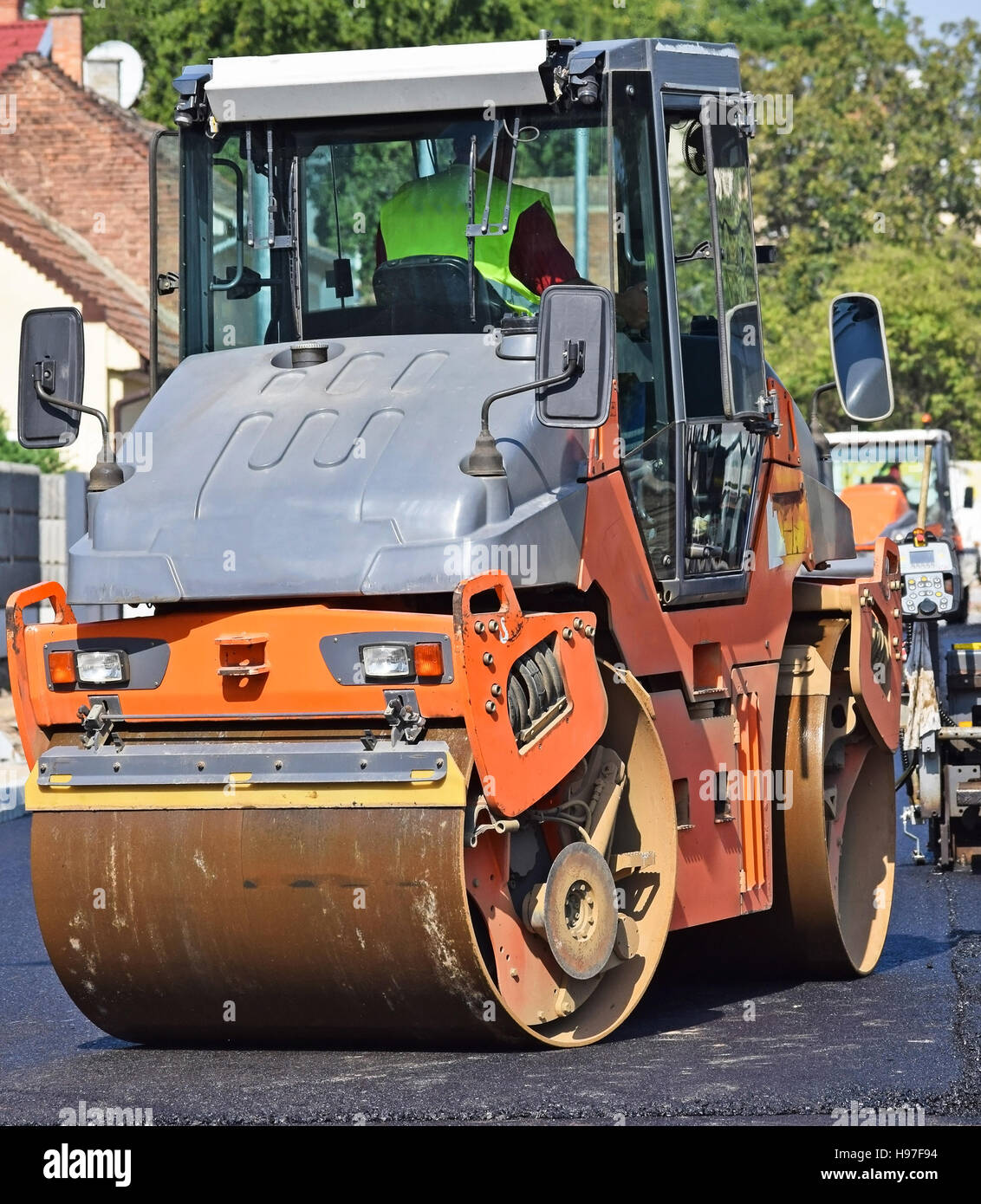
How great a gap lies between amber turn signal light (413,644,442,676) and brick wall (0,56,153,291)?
28.4 meters

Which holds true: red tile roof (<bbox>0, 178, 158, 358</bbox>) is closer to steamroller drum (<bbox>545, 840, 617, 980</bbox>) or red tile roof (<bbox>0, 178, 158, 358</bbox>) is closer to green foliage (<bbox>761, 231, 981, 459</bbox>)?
green foliage (<bbox>761, 231, 981, 459</bbox>)

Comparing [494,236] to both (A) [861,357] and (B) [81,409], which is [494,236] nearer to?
(B) [81,409]

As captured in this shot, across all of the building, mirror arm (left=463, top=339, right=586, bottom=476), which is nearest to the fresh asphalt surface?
mirror arm (left=463, top=339, right=586, bottom=476)

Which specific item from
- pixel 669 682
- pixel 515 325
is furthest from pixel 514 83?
pixel 669 682

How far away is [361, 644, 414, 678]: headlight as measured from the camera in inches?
233

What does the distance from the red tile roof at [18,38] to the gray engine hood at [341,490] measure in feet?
113

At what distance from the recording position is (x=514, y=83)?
23.1 ft

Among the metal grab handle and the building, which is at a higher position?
the building

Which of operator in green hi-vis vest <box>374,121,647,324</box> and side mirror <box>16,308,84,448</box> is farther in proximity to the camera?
operator in green hi-vis vest <box>374,121,647,324</box>

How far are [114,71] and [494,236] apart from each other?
31.5m

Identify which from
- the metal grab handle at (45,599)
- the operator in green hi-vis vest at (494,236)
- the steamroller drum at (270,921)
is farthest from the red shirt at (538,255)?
the steamroller drum at (270,921)

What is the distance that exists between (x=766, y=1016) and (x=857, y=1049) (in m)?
0.70

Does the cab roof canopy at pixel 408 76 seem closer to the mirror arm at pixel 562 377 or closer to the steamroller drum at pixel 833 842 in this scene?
the mirror arm at pixel 562 377

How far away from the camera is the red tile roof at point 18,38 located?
39500mm
